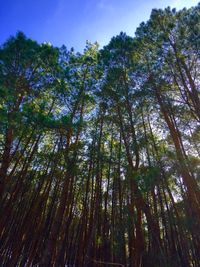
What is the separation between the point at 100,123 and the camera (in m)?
9.78

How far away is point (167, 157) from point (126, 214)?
370cm

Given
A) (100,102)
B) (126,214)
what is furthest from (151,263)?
(100,102)

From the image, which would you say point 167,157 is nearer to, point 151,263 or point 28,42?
point 151,263

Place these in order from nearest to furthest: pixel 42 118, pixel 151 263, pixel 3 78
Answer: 1. pixel 42 118
2. pixel 3 78
3. pixel 151 263

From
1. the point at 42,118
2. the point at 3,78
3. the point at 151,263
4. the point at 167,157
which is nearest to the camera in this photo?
the point at 42,118

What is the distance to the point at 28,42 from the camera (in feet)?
27.0

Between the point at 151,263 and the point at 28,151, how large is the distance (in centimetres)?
661

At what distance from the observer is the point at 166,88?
7.59m

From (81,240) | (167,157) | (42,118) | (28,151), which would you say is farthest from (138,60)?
(81,240)

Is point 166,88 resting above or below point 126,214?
above

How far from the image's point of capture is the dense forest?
6863 millimetres

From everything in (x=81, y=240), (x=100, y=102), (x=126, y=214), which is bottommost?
(x=81, y=240)

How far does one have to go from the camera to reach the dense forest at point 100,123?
6863 millimetres

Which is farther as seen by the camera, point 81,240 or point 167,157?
point 81,240
